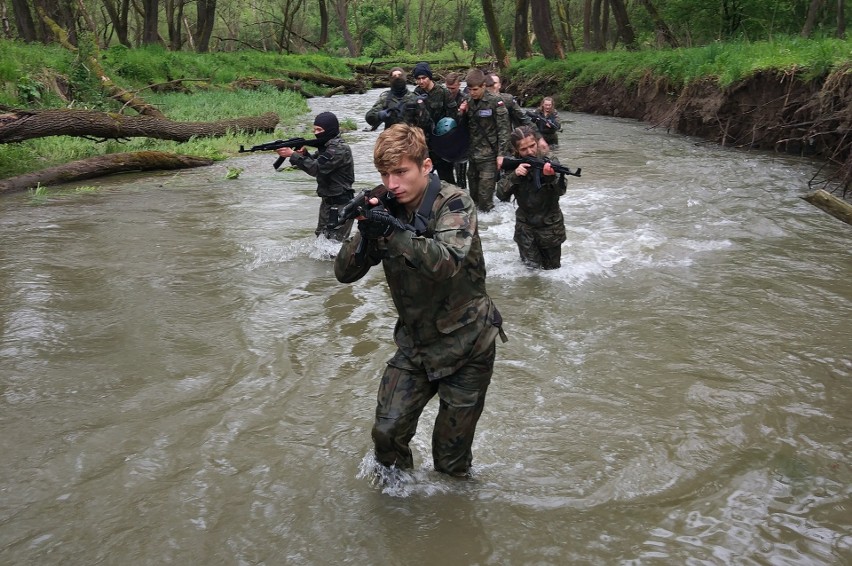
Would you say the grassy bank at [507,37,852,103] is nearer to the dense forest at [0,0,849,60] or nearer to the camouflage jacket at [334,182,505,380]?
the dense forest at [0,0,849,60]

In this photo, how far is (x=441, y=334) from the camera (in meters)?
3.37

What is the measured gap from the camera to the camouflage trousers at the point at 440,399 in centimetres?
343

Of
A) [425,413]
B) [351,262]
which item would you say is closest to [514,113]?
[425,413]

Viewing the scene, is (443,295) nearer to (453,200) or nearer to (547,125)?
(453,200)

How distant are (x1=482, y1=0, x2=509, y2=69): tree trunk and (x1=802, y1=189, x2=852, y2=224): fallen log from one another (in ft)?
61.5

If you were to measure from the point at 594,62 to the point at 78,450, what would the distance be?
22269 mm

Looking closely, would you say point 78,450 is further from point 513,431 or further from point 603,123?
point 603,123

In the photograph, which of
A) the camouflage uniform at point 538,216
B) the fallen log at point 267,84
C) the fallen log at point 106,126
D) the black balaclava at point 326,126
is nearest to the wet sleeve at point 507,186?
the camouflage uniform at point 538,216

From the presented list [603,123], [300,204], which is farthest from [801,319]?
[603,123]

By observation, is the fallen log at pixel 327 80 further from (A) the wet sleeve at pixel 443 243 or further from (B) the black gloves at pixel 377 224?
(B) the black gloves at pixel 377 224

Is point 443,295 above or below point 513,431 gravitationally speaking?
above

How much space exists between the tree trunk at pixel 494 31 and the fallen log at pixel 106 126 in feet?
37.8

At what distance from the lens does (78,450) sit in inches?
161

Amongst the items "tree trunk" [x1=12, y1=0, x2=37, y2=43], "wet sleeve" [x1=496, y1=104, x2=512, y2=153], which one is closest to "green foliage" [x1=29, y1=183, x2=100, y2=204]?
"wet sleeve" [x1=496, y1=104, x2=512, y2=153]
